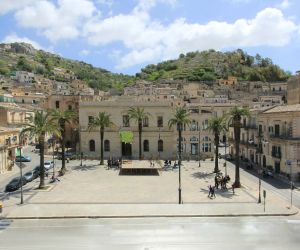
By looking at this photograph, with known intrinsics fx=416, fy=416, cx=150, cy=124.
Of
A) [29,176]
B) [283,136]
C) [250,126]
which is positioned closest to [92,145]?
[29,176]

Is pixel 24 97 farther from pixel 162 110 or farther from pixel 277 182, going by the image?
pixel 277 182

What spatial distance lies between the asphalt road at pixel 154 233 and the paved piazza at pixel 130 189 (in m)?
7.37

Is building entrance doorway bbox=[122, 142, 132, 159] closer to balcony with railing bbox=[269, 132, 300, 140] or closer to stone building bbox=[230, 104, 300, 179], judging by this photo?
stone building bbox=[230, 104, 300, 179]

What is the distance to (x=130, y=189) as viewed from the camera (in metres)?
46.1

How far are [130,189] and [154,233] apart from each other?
1708 cm

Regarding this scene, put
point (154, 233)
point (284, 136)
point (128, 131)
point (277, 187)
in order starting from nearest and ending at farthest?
1. point (154, 233)
2. point (277, 187)
3. point (284, 136)
4. point (128, 131)

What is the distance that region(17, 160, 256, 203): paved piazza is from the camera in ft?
134

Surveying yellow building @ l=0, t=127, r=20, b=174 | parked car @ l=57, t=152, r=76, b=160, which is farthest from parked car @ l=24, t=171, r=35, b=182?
parked car @ l=57, t=152, r=76, b=160

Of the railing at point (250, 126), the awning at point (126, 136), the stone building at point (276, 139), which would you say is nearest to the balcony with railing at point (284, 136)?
the stone building at point (276, 139)

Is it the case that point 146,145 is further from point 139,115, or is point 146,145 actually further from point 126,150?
point 139,115

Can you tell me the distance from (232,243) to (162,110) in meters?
50.1

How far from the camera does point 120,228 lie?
101 feet

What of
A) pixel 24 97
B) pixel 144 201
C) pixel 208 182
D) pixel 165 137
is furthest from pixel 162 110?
pixel 24 97

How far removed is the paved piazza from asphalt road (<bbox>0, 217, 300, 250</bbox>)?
24.2 feet
